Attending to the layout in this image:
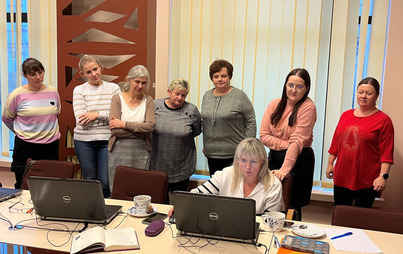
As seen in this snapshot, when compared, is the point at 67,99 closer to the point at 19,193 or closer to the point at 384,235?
the point at 19,193

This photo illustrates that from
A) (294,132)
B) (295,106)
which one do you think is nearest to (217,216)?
(294,132)

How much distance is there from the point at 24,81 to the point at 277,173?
3.34 m

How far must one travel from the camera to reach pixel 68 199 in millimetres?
1773

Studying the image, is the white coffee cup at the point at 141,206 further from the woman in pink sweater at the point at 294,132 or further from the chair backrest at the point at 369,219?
the chair backrest at the point at 369,219

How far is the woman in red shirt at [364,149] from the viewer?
8.32 ft

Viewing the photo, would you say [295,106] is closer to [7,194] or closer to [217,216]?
[217,216]

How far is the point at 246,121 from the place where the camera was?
9.55ft

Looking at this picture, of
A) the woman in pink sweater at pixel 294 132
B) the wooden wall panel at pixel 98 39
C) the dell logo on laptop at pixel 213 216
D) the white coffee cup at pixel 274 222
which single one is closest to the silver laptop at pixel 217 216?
the dell logo on laptop at pixel 213 216

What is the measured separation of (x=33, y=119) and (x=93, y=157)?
0.72 metres

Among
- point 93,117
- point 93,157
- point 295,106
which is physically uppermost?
point 295,106

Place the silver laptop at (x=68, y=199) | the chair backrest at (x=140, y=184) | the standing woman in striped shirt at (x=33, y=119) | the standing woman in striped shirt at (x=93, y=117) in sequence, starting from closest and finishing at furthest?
the silver laptop at (x=68, y=199) < the chair backrest at (x=140, y=184) < the standing woman in striped shirt at (x=93, y=117) < the standing woman in striped shirt at (x=33, y=119)

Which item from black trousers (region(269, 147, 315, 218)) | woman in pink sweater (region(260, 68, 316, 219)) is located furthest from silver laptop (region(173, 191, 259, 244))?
black trousers (region(269, 147, 315, 218))

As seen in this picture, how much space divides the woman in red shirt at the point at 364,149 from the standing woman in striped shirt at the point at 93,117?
1.94m

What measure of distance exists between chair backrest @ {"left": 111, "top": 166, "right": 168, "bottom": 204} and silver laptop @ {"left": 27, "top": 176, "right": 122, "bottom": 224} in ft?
1.71
